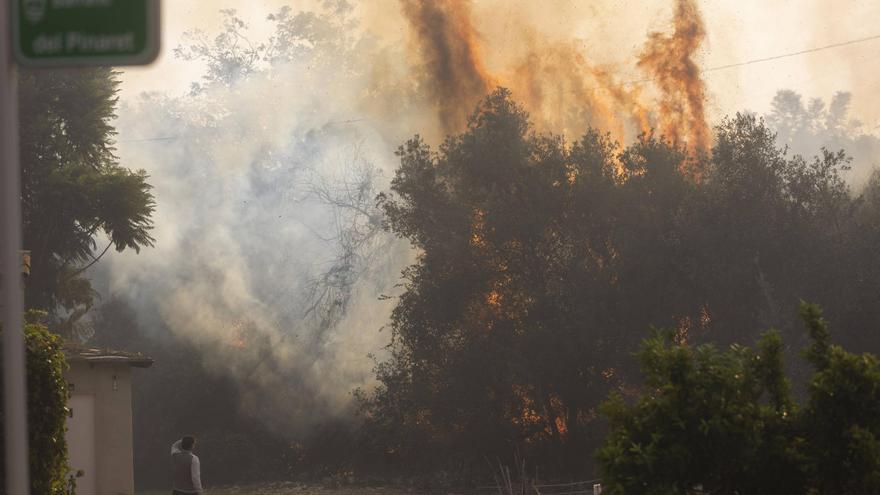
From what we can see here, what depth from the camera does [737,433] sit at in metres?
9.82

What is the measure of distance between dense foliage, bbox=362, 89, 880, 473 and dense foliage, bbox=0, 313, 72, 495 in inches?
921

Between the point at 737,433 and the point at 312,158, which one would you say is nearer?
the point at 737,433

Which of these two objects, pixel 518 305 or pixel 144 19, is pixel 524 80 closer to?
pixel 518 305

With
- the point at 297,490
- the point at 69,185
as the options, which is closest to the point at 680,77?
the point at 297,490

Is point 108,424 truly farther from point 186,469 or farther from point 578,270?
point 578,270

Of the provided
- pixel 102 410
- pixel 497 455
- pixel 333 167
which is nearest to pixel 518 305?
pixel 497 455

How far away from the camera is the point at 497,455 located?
133 feet

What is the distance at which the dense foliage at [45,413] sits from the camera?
1759cm

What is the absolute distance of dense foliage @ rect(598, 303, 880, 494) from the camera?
9.78m

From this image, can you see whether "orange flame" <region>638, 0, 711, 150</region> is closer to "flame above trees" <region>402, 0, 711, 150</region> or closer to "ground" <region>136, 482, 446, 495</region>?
"flame above trees" <region>402, 0, 711, 150</region>

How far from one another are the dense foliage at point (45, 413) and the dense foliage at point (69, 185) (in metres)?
20.4

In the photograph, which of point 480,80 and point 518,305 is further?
point 480,80

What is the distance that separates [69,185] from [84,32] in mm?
34120

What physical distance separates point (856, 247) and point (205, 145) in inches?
1591
